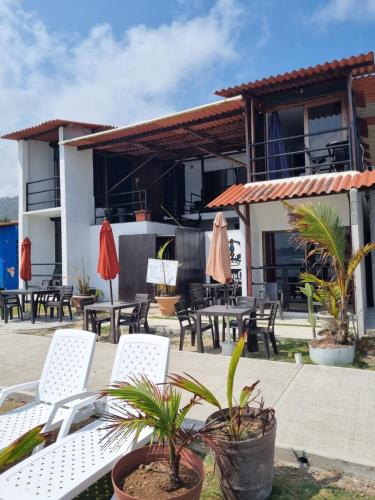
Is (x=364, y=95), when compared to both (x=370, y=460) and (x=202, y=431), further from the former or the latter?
(x=202, y=431)

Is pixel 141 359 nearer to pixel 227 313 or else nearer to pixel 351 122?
pixel 227 313

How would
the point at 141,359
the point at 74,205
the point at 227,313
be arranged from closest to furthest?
the point at 141,359
the point at 227,313
the point at 74,205

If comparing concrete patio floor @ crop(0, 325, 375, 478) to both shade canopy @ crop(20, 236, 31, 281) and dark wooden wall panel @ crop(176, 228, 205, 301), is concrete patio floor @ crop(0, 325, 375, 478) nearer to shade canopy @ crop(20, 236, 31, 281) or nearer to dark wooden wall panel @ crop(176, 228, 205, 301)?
shade canopy @ crop(20, 236, 31, 281)

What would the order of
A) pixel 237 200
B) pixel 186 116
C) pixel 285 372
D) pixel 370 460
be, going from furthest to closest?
pixel 186 116
pixel 237 200
pixel 285 372
pixel 370 460

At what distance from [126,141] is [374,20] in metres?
8.13

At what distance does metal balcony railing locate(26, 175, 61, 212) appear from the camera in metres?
15.6

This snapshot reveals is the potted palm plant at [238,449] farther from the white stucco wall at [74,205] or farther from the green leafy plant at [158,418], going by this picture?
the white stucco wall at [74,205]

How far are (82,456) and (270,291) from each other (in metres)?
7.05

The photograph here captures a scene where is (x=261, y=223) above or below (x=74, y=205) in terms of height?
below

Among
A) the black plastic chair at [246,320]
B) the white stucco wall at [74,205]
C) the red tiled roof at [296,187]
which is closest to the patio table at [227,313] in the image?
the black plastic chair at [246,320]

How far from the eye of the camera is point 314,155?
10828mm

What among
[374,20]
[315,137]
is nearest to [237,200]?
[315,137]

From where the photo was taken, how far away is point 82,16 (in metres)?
6.74

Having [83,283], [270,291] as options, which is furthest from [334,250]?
[83,283]
